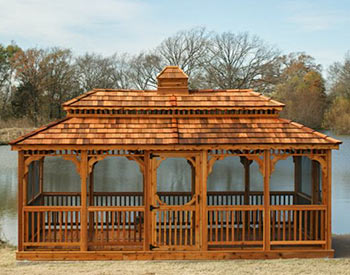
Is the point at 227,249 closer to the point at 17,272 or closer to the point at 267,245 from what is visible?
the point at 267,245

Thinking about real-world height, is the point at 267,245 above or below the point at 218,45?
below

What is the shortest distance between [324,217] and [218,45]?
99.9ft

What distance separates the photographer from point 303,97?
36094 millimetres

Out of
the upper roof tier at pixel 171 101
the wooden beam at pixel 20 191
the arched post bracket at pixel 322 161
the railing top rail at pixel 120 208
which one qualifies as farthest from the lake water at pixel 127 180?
the arched post bracket at pixel 322 161

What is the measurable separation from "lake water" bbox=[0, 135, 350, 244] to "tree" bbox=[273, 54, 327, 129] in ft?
13.6

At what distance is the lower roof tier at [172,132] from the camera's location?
813 cm

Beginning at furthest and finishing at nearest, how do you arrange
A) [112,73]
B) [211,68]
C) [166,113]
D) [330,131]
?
[112,73], [211,68], [330,131], [166,113]

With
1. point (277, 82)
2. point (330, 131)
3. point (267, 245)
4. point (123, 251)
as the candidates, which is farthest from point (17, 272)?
point (277, 82)

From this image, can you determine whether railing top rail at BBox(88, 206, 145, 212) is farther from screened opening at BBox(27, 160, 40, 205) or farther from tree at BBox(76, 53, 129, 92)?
tree at BBox(76, 53, 129, 92)

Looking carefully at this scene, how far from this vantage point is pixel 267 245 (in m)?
8.38

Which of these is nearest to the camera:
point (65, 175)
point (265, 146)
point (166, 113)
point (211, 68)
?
point (265, 146)

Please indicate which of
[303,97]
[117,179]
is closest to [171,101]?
[117,179]

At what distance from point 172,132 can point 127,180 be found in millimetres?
16374

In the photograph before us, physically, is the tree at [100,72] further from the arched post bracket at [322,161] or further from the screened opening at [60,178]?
the arched post bracket at [322,161]
